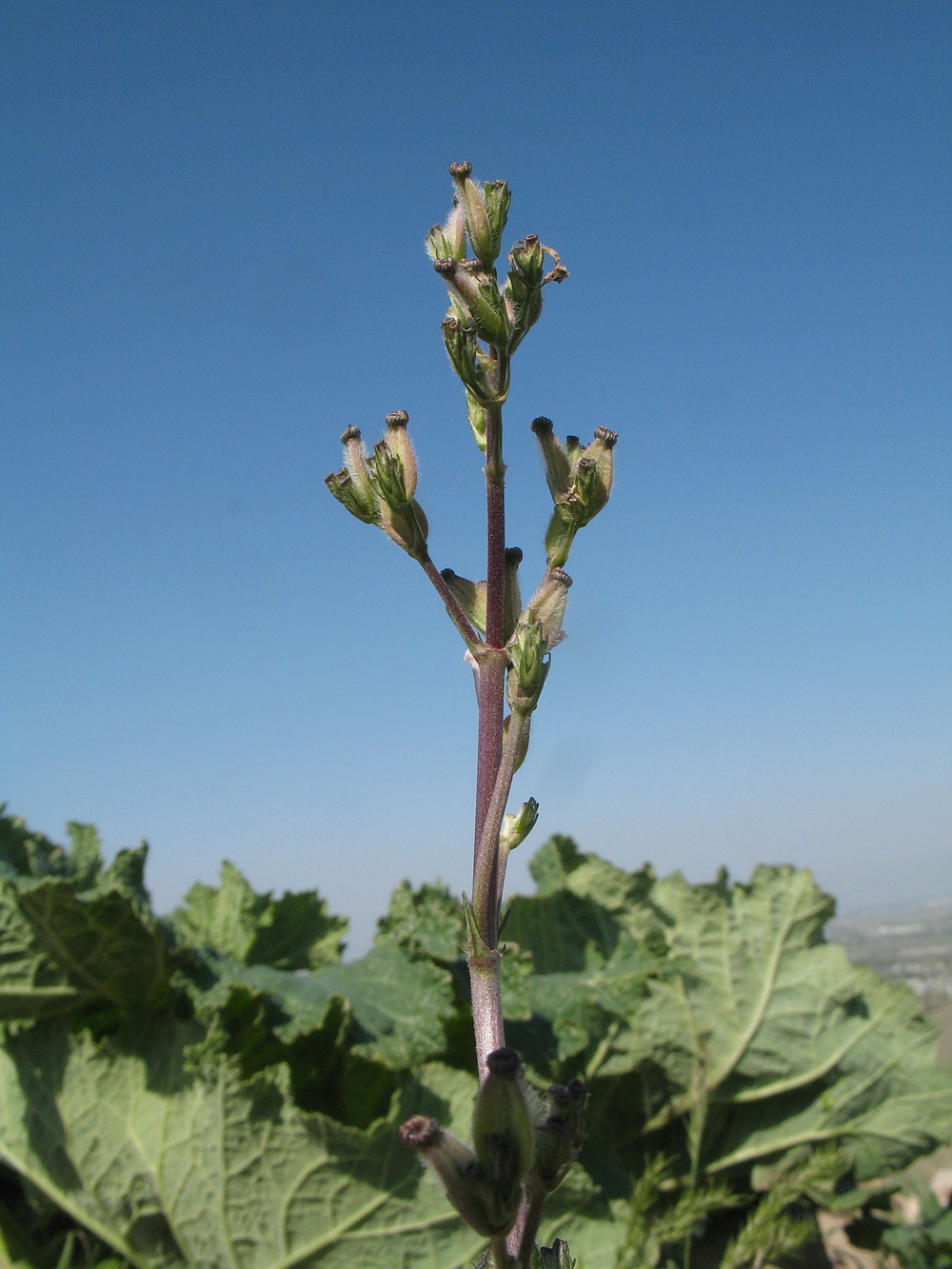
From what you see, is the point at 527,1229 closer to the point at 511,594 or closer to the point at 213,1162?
the point at 511,594

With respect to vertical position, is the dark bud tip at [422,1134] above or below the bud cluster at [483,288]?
below

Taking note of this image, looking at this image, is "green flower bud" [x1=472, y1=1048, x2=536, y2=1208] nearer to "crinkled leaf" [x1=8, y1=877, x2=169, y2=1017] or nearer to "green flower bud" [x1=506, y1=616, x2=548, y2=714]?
"green flower bud" [x1=506, y1=616, x2=548, y2=714]

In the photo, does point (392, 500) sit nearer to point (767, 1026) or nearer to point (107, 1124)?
point (107, 1124)

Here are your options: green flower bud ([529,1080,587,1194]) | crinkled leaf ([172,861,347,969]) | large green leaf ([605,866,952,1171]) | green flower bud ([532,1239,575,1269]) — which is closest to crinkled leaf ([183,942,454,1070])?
crinkled leaf ([172,861,347,969])

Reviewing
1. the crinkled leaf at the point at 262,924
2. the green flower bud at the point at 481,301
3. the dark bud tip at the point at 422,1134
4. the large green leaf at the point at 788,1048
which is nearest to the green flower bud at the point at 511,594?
the green flower bud at the point at 481,301

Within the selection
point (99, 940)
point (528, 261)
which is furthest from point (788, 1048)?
point (528, 261)

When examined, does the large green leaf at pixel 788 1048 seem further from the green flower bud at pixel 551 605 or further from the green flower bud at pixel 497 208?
the green flower bud at pixel 497 208
